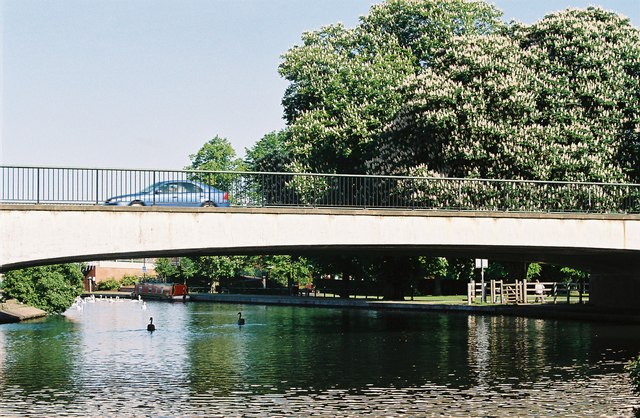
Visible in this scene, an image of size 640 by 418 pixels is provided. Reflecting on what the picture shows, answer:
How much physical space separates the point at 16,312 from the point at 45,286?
19.8ft

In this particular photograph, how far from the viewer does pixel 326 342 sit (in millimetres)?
45656

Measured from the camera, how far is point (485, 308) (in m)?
63.5

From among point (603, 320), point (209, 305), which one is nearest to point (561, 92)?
point (603, 320)

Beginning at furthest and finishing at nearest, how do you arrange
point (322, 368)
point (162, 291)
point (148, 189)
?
point (162, 291) < point (322, 368) < point (148, 189)

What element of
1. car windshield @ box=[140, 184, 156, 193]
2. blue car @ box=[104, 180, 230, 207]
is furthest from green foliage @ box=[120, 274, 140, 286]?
car windshield @ box=[140, 184, 156, 193]

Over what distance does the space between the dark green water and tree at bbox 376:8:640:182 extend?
8533 millimetres

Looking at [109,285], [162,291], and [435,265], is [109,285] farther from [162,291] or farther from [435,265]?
[435,265]

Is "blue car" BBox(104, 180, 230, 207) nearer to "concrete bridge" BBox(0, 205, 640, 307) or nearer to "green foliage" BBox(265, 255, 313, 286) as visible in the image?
"concrete bridge" BBox(0, 205, 640, 307)

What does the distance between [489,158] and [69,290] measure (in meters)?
29.3

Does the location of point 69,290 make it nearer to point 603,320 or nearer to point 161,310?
point 161,310

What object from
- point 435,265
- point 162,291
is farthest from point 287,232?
point 162,291

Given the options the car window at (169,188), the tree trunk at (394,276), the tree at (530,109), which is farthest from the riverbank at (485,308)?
the car window at (169,188)

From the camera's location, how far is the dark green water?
1098 inches

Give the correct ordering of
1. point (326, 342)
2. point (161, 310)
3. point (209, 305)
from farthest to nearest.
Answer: point (209, 305), point (161, 310), point (326, 342)
